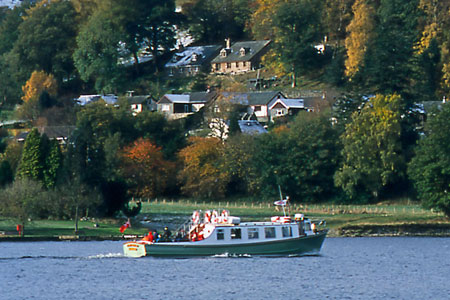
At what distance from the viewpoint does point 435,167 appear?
91188 millimetres

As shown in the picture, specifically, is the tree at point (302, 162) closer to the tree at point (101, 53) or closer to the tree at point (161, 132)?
the tree at point (161, 132)

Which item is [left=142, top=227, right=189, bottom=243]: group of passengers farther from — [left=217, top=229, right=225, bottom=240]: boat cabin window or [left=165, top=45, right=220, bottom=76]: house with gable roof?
[left=165, top=45, right=220, bottom=76]: house with gable roof

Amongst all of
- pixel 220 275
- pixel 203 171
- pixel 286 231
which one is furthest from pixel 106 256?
pixel 203 171

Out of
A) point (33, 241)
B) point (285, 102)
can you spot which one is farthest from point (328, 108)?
point (33, 241)

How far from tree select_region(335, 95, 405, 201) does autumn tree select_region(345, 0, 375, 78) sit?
29.8 metres

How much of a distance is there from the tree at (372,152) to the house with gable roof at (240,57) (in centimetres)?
5374

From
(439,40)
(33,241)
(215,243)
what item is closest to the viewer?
(215,243)

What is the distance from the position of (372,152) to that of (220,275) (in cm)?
4764

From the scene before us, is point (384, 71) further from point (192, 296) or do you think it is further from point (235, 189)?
point (192, 296)

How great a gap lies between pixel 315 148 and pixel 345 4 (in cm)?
4873

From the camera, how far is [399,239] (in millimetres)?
86562

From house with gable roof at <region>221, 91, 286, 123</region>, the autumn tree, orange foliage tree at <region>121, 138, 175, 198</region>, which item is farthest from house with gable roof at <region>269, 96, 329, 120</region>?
orange foliage tree at <region>121, 138, 175, 198</region>

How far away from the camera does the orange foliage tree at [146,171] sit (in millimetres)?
114938

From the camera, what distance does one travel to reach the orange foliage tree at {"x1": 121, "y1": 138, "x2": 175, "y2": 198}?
377 ft
